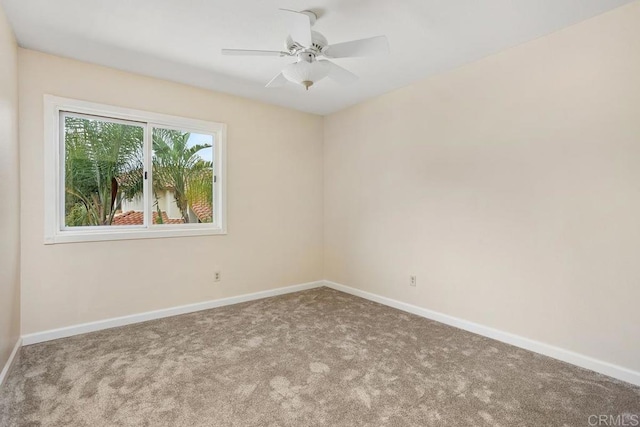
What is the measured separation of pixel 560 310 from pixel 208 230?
3.40 meters

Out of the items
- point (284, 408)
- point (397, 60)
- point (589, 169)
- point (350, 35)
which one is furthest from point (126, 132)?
point (589, 169)

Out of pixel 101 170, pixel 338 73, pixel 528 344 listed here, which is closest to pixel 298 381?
pixel 528 344

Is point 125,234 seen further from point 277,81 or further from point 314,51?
point 314,51

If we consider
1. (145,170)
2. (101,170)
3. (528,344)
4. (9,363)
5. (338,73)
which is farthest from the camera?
(145,170)

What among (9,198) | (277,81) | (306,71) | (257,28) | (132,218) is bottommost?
(132,218)

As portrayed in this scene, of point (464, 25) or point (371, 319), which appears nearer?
point (464, 25)

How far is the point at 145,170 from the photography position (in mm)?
3293

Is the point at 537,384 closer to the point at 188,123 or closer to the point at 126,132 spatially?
the point at 188,123

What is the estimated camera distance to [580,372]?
2.23 m

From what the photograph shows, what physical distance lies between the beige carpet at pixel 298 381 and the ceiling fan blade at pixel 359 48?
2.20 metres

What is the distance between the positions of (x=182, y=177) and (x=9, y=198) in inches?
59.7

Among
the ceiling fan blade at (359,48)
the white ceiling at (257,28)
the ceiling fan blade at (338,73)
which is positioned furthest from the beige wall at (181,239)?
the ceiling fan blade at (359,48)

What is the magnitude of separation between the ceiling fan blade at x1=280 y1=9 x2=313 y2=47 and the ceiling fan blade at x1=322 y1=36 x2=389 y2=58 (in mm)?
209

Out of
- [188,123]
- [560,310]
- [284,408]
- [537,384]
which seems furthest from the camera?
[188,123]
